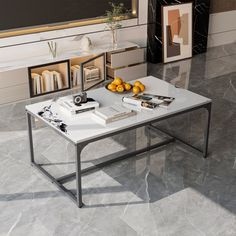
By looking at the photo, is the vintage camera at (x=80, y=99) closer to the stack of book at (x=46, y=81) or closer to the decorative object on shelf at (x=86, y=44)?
the stack of book at (x=46, y=81)

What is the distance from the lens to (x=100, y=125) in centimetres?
399

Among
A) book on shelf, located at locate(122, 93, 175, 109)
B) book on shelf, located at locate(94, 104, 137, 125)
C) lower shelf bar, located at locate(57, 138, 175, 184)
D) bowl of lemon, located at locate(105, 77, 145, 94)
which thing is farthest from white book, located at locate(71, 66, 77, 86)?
book on shelf, located at locate(94, 104, 137, 125)

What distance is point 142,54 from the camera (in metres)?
6.87

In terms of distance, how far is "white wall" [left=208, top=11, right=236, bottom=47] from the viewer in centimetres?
827

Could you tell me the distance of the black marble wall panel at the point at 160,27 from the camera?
718 centimetres

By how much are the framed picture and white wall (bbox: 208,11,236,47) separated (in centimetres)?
79

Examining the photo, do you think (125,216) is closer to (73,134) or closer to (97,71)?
(73,134)

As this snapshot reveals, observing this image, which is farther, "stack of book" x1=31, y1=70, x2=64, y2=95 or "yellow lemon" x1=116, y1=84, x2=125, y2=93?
"stack of book" x1=31, y1=70, x2=64, y2=95

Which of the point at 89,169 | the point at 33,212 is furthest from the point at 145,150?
the point at 33,212

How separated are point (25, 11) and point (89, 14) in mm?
965

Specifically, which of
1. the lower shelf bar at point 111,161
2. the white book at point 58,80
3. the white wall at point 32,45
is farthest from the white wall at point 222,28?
the lower shelf bar at point 111,161

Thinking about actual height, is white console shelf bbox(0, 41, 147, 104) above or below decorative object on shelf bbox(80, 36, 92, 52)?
below

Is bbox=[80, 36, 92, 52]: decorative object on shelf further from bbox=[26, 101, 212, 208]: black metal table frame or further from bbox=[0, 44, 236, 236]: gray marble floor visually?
bbox=[26, 101, 212, 208]: black metal table frame

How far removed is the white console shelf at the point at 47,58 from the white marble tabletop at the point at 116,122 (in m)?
1.59
